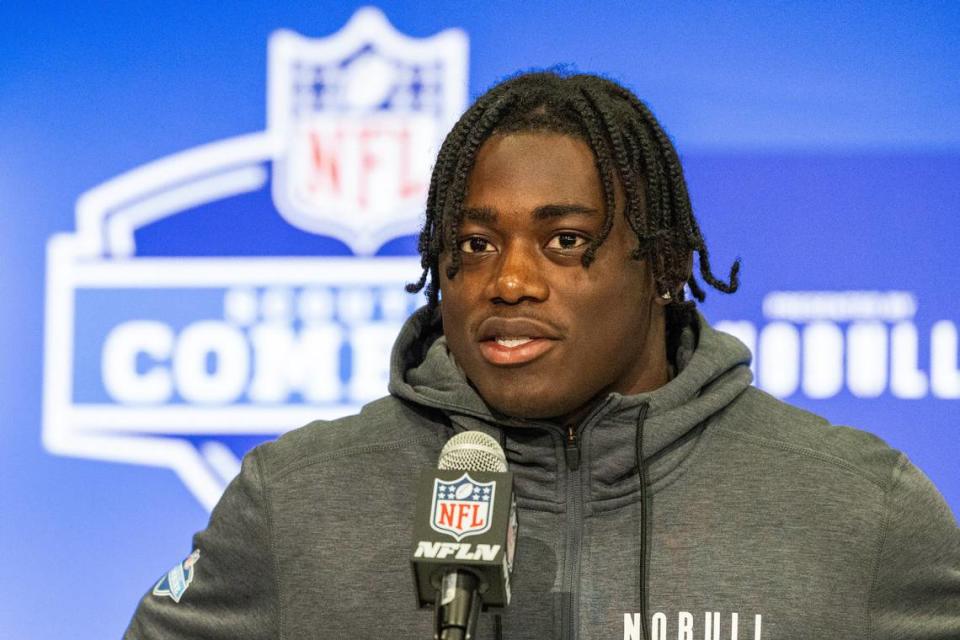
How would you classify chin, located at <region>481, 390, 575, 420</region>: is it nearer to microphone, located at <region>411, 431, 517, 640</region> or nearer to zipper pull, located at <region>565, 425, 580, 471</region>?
zipper pull, located at <region>565, 425, 580, 471</region>

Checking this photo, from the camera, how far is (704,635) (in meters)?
1.50

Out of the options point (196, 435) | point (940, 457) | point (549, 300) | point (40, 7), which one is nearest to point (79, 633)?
point (196, 435)

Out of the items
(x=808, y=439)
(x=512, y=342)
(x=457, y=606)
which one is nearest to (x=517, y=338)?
(x=512, y=342)

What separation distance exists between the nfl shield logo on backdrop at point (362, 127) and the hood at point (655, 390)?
87 cm

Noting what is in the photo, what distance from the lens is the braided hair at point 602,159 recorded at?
1.61m

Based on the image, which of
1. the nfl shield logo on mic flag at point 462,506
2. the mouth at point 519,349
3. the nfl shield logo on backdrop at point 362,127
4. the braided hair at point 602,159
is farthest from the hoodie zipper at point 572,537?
the nfl shield logo on backdrop at point 362,127

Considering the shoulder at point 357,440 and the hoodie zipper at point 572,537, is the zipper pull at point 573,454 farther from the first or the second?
the shoulder at point 357,440

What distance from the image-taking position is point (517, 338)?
1.54 metres

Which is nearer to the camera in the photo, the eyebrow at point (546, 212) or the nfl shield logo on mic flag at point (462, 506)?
the nfl shield logo on mic flag at point (462, 506)

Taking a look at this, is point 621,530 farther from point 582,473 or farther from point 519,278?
point 519,278

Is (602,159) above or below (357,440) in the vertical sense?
above

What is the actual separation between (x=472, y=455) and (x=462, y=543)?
152 mm

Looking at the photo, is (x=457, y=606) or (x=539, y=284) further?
(x=539, y=284)

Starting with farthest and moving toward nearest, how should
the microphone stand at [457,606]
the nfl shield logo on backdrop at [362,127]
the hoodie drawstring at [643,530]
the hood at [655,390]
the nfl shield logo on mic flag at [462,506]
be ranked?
the nfl shield logo on backdrop at [362,127]
the hood at [655,390]
the hoodie drawstring at [643,530]
the nfl shield logo on mic flag at [462,506]
the microphone stand at [457,606]
